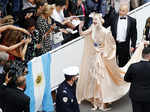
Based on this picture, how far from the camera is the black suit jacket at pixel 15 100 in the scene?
5762 mm

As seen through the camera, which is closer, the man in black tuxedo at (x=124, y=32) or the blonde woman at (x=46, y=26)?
the blonde woman at (x=46, y=26)

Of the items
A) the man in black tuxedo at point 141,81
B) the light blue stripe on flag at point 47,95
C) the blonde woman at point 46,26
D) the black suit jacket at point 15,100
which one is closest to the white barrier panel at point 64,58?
the blonde woman at point 46,26

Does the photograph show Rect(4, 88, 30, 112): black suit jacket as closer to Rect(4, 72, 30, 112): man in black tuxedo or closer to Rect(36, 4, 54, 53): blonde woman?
Rect(4, 72, 30, 112): man in black tuxedo

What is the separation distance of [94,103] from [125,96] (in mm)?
969

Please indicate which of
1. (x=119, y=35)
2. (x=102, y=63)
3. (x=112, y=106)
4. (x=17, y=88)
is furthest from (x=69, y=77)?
(x=119, y=35)

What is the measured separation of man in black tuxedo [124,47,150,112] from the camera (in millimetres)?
6336

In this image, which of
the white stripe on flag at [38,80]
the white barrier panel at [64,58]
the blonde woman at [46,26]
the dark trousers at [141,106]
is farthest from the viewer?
the white barrier panel at [64,58]

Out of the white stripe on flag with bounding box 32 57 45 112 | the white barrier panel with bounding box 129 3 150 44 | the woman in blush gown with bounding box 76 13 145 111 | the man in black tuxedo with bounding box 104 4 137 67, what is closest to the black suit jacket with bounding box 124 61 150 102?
the woman in blush gown with bounding box 76 13 145 111

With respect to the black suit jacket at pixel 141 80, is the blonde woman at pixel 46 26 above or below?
above

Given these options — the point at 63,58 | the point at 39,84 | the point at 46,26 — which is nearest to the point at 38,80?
the point at 39,84

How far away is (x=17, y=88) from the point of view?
594cm

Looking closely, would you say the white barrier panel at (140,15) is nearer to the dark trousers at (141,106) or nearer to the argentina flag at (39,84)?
the argentina flag at (39,84)

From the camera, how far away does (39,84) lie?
7363 millimetres

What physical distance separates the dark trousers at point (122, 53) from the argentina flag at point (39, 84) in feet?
7.42
